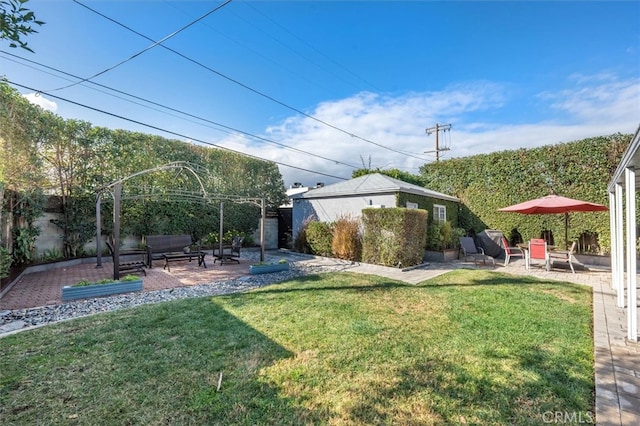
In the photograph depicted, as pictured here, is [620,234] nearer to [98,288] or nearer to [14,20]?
[14,20]

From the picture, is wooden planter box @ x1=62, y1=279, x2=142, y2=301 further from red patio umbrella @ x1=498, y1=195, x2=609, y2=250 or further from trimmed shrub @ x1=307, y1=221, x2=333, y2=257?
red patio umbrella @ x1=498, y1=195, x2=609, y2=250

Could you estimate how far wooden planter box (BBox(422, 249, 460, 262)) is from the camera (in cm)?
1254

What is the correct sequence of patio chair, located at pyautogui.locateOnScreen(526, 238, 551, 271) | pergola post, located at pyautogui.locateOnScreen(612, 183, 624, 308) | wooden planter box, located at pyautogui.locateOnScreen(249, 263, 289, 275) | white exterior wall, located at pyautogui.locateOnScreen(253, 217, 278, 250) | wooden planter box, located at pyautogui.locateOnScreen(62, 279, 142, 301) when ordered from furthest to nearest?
white exterior wall, located at pyautogui.locateOnScreen(253, 217, 278, 250) → patio chair, located at pyautogui.locateOnScreen(526, 238, 551, 271) → wooden planter box, located at pyautogui.locateOnScreen(249, 263, 289, 275) → wooden planter box, located at pyautogui.locateOnScreen(62, 279, 142, 301) → pergola post, located at pyautogui.locateOnScreen(612, 183, 624, 308)

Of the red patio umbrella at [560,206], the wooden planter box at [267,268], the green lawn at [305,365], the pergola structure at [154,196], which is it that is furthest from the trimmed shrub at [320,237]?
the red patio umbrella at [560,206]

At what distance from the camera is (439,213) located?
15055 mm

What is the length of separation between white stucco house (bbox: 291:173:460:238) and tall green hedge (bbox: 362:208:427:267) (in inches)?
65.1

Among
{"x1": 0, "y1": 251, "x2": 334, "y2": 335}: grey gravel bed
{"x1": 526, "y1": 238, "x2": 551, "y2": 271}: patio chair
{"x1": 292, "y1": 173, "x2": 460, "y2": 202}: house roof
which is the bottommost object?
{"x1": 0, "y1": 251, "x2": 334, "y2": 335}: grey gravel bed

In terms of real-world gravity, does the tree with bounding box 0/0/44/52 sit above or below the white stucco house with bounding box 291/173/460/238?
above

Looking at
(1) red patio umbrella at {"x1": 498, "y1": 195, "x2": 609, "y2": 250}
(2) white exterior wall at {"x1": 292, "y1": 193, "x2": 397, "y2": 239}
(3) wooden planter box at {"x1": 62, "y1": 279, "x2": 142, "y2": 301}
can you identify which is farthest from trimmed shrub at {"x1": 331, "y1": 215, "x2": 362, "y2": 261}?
(3) wooden planter box at {"x1": 62, "y1": 279, "x2": 142, "y2": 301}

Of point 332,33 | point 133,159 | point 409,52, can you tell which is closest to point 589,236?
point 409,52

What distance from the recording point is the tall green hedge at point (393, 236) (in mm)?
10430

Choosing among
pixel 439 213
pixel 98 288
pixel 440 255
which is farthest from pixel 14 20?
pixel 439 213

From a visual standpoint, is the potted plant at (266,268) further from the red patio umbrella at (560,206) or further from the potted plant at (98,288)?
the red patio umbrella at (560,206)

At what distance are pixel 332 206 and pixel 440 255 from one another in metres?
5.47
